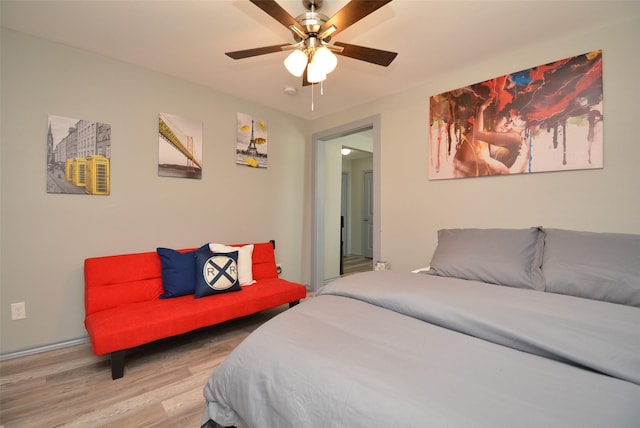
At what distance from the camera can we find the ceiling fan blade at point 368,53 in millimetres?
1702

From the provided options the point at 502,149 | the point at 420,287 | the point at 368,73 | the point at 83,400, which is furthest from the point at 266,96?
the point at 83,400

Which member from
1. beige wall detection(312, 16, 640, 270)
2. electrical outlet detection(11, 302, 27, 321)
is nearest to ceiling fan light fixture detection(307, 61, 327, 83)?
beige wall detection(312, 16, 640, 270)

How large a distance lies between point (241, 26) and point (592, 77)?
2.53 m

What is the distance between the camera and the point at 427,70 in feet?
8.55

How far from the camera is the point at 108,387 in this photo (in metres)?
1.75

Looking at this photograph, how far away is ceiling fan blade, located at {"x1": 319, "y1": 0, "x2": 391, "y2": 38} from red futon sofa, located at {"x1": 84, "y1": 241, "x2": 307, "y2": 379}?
84.9 inches

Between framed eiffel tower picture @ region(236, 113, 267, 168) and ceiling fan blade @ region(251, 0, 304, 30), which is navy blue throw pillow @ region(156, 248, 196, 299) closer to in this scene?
framed eiffel tower picture @ region(236, 113, 267, 168)

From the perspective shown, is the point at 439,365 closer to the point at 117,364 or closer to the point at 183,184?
the point at 117,364

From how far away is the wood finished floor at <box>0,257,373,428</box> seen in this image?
149 centimetres

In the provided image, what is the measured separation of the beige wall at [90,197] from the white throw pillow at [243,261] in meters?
0.40

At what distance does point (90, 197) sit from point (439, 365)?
2888mm

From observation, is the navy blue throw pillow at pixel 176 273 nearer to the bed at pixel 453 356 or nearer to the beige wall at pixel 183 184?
the beige wall at pixel 183 184

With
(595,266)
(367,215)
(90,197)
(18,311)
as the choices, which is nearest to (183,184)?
(90,197)

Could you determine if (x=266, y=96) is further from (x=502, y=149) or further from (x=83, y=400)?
(x=83, y=400)
